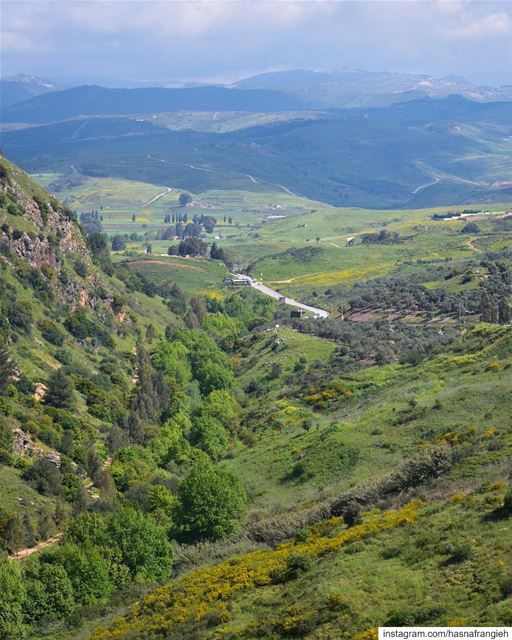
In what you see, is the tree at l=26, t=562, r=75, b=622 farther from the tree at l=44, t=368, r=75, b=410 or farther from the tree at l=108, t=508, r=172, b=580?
the tree at l=44, t=368, r=75, b=410

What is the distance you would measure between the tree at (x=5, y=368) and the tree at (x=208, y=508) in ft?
96.8

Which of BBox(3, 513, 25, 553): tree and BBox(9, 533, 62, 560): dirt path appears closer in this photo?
BBox(9, 533, 62, 560): dirt path

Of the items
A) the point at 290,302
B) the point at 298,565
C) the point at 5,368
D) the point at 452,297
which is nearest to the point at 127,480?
the point at 5,368

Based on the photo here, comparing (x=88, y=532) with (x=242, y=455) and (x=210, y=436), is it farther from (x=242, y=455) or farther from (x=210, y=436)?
(x=210, y=436)

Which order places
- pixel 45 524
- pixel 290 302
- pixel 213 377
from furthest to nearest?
pixel 290 302 → pixel 213 377 → pixel 45 524

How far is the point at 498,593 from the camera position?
95.4ft

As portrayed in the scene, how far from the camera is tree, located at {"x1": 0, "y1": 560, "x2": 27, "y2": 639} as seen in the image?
154 ft

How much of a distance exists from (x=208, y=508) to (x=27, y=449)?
24263 millimetres

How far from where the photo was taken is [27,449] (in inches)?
2953

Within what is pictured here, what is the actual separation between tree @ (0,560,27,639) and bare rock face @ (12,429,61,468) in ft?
81.9

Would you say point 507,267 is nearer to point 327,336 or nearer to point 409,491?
point 327,336

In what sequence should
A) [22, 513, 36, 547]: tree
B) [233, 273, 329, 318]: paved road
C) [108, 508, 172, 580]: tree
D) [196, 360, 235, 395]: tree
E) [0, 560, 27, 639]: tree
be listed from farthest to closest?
1. [233, 273, 329, 318]: paved road
2. [196, 360, 235, 395]: tree
3. [22, 513, 36, 547]: tree
4. [108, 508, 172, 580]: tree
5. [0, 560, 27, 639]: tree

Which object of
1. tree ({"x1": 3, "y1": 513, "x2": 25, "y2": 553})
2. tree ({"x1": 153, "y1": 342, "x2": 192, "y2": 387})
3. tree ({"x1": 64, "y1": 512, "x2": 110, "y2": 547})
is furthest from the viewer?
tree ({"x1": 153, "y1": 342, "x2": 192, "y2": 387})

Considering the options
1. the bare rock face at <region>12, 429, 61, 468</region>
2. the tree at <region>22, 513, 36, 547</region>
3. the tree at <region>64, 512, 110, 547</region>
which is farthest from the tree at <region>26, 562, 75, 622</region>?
the bare rock face at <region>12, 429, 61, 468</region>
